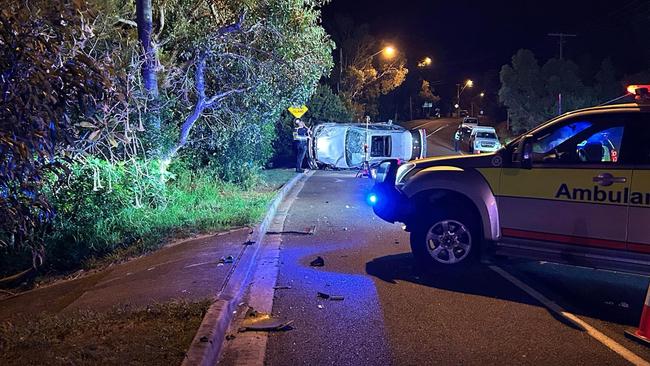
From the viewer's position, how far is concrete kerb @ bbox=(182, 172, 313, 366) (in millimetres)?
4643

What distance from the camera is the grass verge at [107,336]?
14.9ft

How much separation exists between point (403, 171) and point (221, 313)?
3487 mm

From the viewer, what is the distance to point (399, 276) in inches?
293

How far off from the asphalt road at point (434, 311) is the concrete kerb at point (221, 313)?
43 cm

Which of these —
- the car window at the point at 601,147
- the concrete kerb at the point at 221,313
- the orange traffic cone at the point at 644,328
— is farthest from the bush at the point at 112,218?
the orange traffic cone at the point at 644,328

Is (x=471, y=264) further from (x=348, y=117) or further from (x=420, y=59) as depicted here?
(x=420, y=59)

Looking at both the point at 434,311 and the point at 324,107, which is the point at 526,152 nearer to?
the point at 434,311

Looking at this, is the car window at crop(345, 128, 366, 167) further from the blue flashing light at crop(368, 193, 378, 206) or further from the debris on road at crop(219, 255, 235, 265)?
the debris on road at crop(219, 255, 235, 265)

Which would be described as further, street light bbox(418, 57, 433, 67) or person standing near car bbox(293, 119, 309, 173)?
street light bbox(418, 57, 433, 67)

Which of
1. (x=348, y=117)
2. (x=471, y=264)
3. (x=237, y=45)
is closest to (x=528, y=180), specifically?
(x=471, y=264)

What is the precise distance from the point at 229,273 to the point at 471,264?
2.98 meters

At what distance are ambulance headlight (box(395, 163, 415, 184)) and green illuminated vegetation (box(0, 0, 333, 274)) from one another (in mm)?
3598

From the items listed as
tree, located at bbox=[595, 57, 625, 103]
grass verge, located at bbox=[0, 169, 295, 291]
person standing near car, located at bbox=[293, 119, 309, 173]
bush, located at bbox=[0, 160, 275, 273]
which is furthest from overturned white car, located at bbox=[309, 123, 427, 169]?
tree, located at bbox=[595, 57, 625, 103]

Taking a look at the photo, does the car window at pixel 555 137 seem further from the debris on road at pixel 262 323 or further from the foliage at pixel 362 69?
the foliage at pixel 362 69
